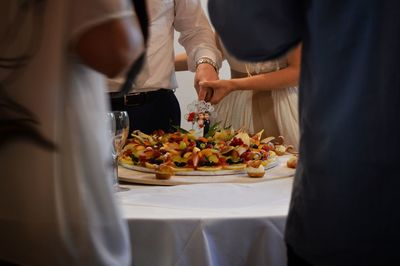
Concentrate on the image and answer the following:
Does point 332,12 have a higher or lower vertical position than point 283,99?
higher

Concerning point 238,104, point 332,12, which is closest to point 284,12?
point 332,12

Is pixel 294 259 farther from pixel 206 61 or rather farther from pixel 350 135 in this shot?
pixel 206 61

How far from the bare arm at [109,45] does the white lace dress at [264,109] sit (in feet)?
5.36

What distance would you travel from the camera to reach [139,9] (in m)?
0.59

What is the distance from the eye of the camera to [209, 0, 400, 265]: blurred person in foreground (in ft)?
1.99

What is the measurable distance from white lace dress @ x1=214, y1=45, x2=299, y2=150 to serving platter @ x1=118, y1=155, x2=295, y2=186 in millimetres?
822

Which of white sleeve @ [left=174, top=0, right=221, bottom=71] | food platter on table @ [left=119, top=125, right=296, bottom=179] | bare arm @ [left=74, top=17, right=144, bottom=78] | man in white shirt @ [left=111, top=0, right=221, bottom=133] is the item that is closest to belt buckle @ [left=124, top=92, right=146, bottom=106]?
man in white shirt @ [left=111, top=0, right=221, bottom=133]

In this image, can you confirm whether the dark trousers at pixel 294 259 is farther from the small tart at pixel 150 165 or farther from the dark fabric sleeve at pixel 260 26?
the small tart at pixel 150 165

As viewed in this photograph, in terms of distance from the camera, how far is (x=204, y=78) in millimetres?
1837

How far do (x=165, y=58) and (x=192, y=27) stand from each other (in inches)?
6.0

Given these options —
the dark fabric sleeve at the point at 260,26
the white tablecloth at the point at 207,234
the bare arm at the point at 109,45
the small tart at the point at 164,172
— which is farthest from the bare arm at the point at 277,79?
the bare arm at the point at 109,45

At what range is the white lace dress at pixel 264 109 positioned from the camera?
7.36 ft

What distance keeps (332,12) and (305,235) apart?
0.25 metres

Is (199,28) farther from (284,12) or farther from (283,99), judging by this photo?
(284,12)
